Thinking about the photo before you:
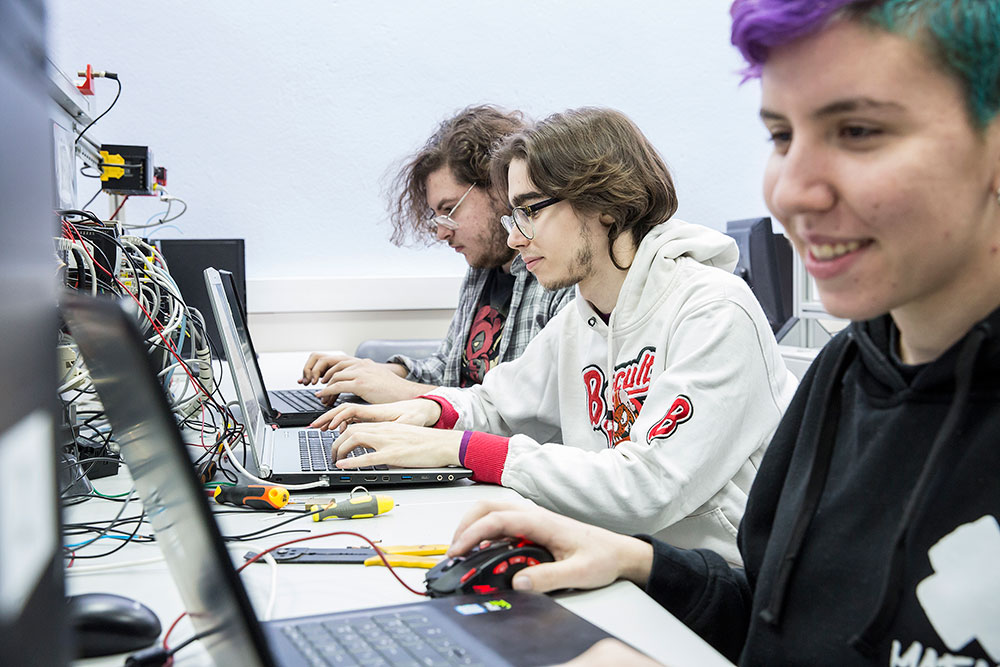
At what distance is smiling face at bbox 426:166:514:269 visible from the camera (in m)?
2.33

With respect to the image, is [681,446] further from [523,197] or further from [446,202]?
[446,202]

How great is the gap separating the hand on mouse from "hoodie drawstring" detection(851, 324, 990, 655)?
0.24 m

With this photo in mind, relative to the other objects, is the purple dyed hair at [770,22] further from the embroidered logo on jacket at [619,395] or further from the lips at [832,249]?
the embroidered logo on jacket at [619,395]

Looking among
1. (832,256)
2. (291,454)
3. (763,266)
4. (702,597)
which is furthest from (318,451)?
(763,266)

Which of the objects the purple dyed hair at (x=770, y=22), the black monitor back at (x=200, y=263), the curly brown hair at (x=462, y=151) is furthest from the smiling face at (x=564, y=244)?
the black monitor back at (x=200, y=263)

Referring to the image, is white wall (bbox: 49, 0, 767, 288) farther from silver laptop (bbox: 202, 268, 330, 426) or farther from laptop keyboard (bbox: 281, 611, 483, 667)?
laptop keyboard (bbox: 281, 611, 483, 667)

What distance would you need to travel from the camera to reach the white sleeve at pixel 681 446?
117cm

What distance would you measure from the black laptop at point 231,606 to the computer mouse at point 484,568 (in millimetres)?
24

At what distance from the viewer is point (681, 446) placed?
3.89 feet

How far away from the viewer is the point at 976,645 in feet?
2.08

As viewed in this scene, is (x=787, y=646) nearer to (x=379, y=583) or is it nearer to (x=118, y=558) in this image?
(x=379, y=583)

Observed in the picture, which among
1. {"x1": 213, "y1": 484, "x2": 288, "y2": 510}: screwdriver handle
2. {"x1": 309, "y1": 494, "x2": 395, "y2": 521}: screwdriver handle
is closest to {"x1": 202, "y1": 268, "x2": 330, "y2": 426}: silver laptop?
{"x1": 213, "y1": 484, "x2": 288, "y2": 510}: screwdriver handle

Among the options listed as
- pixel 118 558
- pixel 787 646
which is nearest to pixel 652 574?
pixel 787 646

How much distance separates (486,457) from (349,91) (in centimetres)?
263
